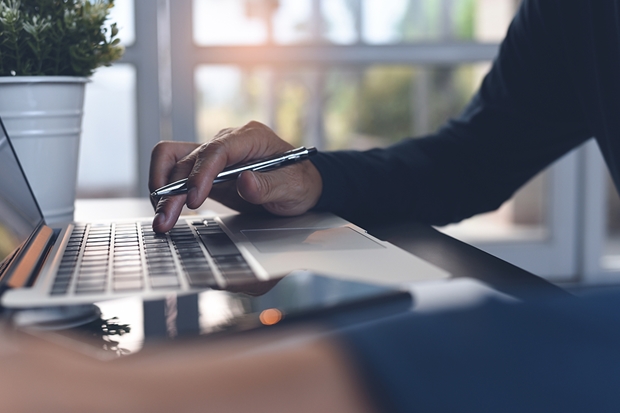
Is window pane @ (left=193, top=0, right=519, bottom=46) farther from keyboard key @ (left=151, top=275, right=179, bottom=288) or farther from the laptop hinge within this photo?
keyboard key @ (left=151, top=275, right=179, bottom=288)

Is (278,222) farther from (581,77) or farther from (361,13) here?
(361,13)

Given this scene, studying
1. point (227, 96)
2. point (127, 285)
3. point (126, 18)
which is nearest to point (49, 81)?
point (127, 285)

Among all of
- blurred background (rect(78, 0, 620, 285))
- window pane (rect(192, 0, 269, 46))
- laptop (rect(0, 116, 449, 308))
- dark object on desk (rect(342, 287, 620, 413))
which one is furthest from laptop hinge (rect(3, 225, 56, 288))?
window pane (rect(192, 0, 269, 46))

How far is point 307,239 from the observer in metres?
0.49

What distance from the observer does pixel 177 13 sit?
1506mm

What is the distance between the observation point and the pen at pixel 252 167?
0.60m

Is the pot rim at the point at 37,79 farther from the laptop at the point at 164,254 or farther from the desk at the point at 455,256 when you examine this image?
the desk at the point at 455,256

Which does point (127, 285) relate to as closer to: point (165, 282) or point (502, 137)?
point (165, 282)

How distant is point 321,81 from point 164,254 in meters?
→ 1.56

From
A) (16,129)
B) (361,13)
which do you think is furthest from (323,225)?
(361,13)

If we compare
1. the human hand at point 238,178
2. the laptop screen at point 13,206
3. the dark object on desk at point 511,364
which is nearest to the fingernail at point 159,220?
the human hand at point 238,178

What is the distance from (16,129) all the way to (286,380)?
629 mm

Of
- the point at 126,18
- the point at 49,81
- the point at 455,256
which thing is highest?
the point at 126,18

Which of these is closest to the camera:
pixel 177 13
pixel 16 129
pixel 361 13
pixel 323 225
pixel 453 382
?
pixel 453 382
